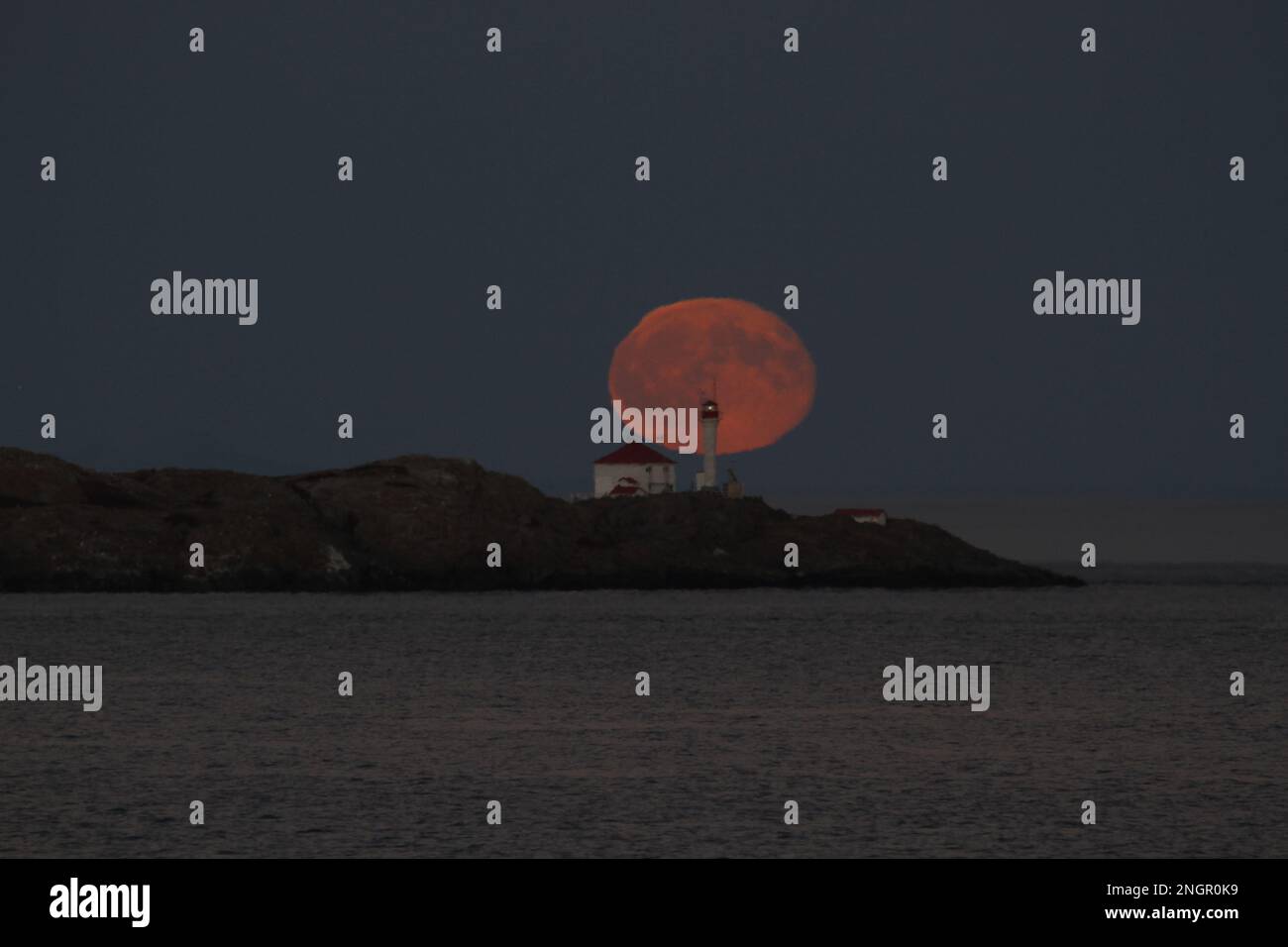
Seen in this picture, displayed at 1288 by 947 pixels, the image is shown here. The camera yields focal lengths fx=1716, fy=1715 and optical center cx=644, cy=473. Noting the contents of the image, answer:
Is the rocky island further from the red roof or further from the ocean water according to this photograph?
the ocean water

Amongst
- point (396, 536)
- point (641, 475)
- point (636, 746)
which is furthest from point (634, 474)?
point (636, 746)

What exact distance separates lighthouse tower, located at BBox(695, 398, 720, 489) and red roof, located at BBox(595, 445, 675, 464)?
5424 millimetres

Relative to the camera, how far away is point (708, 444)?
552ft

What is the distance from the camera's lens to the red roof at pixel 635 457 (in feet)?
563

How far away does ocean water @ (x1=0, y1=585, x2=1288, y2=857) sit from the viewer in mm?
35844

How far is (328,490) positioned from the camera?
160500 mm

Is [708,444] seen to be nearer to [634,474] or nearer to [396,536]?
[634,474]

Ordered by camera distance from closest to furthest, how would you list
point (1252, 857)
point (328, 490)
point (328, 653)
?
point (1252, 857), point (328, 653), point (328, 490)

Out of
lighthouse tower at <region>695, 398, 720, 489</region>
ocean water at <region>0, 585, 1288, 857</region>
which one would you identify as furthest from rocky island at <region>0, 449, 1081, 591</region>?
ocean water at <region>0, 585, 1288, 857</region>

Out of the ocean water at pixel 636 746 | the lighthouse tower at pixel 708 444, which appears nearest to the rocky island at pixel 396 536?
the lighthouse tower at pixel 708 444

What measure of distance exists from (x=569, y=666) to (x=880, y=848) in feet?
157

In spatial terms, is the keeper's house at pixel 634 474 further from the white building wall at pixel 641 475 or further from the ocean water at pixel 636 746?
the ocean water at pixel 636 746
